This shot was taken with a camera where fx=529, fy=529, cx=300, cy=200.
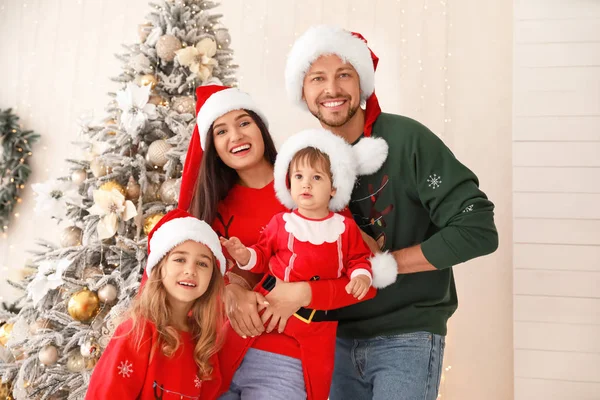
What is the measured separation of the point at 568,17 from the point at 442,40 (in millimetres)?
757

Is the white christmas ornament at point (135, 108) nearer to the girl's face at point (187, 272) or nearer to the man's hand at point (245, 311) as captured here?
the girl's face at point (187, 272)

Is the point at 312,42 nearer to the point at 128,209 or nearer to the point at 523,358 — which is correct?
the point at 128,209

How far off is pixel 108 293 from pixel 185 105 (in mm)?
957

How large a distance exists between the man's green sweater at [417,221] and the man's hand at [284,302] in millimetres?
226

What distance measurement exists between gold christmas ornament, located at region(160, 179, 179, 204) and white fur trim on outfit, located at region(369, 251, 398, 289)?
119cm

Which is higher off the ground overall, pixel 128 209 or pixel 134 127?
pixel 134 127

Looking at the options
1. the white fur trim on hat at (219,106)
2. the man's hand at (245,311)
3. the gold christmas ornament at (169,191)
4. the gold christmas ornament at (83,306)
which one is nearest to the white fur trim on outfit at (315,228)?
the man's hand at (245,311)

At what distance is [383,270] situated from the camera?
63.7 inches

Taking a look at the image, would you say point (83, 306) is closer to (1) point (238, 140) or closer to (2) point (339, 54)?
(1) point (238, 140)

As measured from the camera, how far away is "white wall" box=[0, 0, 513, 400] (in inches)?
130

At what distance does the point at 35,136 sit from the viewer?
404 cm

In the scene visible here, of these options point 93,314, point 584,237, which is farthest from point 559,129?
point 93,314

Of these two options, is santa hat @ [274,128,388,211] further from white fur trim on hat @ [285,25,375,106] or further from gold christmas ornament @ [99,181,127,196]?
gold christmas ornament @ [99,181,127,196]

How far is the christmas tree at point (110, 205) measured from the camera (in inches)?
95.0
